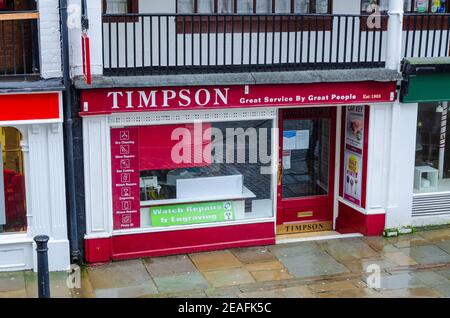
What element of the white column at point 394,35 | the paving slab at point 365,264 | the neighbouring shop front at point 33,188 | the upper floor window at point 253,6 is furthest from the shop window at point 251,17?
the paving slab at point 365,264

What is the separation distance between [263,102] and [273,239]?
2231 millimetres

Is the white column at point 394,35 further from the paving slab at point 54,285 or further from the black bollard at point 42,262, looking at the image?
the black bollard at point 42,262

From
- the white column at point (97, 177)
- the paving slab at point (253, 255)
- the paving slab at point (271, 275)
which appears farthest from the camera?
the paving slab at point (253, 255)

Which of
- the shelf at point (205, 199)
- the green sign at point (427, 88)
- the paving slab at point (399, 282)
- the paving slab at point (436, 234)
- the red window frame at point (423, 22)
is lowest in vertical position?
the paving slab at point (399, 282)

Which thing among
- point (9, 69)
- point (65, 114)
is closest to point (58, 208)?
point (65, 114)

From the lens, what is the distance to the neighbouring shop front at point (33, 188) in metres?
10.1


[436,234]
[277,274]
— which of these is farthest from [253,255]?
[436,234]

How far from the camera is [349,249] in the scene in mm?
11414

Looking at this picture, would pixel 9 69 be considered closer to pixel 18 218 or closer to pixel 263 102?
pixel 18 218

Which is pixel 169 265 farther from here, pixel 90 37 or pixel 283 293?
pixel 90 37

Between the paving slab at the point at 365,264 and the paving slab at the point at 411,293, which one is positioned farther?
the paving slab at the point at 365,264

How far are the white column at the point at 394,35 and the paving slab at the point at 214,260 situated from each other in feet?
12.6
